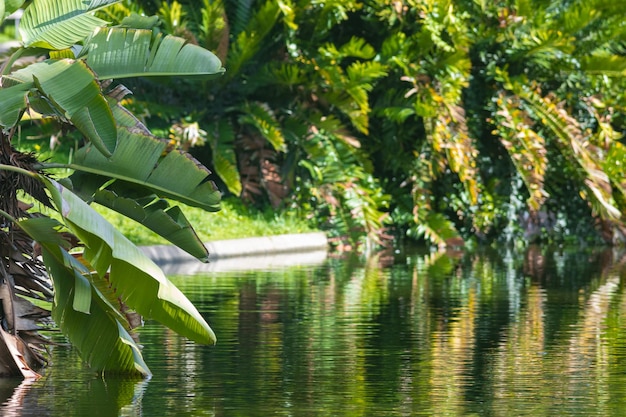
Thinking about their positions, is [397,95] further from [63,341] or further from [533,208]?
[63,341]

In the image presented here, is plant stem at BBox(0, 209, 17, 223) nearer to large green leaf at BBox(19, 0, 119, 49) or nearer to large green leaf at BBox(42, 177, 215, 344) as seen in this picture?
large green leaf at BBox(42, 177, 215, 344)

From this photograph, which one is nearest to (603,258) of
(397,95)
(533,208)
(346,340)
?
(533,208)

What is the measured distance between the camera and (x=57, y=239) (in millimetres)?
8344

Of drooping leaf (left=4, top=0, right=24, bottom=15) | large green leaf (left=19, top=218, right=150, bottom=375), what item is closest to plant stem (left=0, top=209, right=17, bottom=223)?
large green leaf (left=19, top=218, right=150, bottom=375)

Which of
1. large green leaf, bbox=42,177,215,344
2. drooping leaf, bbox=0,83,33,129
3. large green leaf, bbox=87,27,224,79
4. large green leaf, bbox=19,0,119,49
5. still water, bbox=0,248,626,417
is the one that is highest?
large green leaf, bbox=19,0,119,49

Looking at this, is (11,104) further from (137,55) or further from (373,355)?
(373,355)

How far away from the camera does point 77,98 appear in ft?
26.5

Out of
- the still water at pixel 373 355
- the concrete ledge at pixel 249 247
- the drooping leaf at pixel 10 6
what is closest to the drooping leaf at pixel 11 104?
the drooping leaf at pixel 10 6

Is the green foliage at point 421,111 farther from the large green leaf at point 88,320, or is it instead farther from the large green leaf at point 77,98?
the large green leaf at point 77,98

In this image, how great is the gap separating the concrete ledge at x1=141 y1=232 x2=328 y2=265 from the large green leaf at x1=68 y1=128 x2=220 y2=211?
10054 mm

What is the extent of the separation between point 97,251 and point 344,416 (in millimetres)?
1713

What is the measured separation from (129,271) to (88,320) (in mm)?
720

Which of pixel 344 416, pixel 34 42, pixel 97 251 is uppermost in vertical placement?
pixel 34 42

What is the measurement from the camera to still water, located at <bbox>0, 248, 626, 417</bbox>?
752 cm
